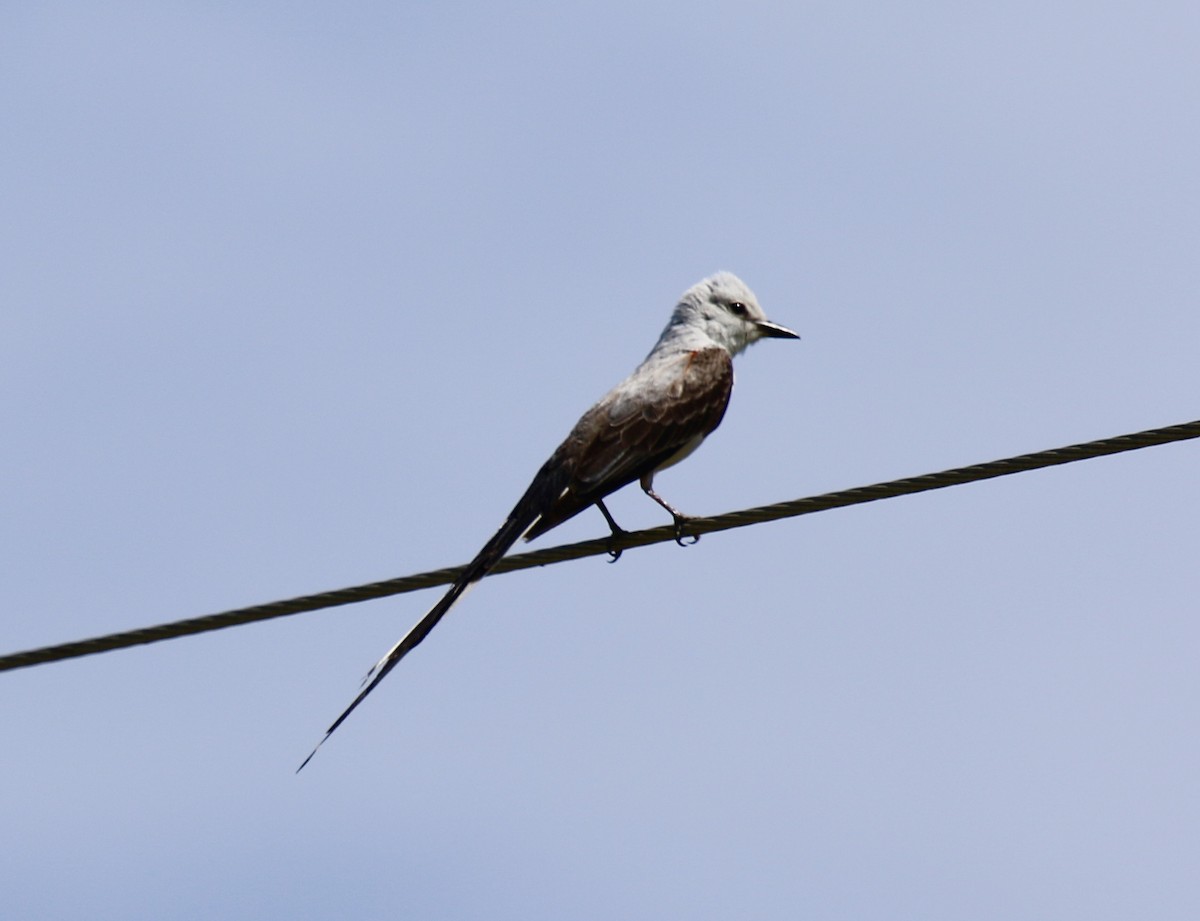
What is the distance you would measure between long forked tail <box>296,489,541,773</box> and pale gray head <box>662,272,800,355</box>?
A: 2064 millimetres

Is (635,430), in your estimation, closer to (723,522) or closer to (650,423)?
(650,423)

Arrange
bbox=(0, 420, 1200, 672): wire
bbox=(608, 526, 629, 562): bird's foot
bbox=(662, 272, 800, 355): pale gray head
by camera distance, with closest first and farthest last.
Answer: bbox=(0, 420, 1200, 672): wire, bbox=(608, 526, 629, 562): bird's foot, bbox=(662, 272, 800, 355): pale gray head

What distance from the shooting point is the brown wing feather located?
8.70m

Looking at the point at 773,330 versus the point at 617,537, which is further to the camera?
the point at 773,330

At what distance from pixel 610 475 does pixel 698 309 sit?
2021 mm

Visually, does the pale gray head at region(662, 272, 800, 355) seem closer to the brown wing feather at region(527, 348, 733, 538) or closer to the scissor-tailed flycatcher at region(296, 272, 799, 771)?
the scissor-tailed flycatcher at region(296, 272, 799, 771)

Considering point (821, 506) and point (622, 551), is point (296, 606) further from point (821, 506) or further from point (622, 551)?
point (622, 551)

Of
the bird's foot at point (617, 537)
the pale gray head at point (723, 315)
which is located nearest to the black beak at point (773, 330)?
the pale gray head at point (723, 315)

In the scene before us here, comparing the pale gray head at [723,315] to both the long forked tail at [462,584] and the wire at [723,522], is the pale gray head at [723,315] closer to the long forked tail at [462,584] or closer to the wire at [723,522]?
the long forked tail at [462,584]

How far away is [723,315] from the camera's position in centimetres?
1052

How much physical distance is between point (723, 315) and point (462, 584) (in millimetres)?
3459

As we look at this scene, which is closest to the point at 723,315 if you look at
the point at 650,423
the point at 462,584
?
the point at 650,423

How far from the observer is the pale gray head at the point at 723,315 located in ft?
34.3

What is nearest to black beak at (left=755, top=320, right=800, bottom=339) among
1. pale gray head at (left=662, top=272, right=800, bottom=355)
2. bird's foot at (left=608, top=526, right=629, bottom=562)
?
pale gray head at (left=662, top=272, right=800, bottom=355)
